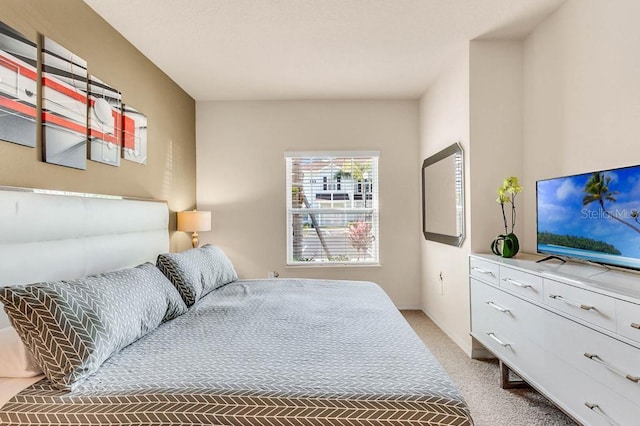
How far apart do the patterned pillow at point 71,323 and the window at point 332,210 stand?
2.86 m

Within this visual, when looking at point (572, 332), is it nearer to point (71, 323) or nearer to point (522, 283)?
point (522, 283)

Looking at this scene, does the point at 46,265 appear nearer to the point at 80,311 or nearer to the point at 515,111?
the point at 80,311

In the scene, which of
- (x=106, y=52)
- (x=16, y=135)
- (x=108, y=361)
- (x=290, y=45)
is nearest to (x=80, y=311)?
(x=108, y=361)

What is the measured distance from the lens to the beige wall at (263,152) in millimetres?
4371

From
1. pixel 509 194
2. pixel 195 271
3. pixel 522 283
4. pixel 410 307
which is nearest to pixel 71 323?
pixel 195 271

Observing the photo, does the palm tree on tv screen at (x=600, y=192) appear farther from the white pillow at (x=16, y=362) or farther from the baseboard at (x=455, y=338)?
the white pillow at (x=16, y=362)

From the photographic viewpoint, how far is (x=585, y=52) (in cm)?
229

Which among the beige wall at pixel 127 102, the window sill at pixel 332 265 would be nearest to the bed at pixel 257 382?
the beige wall at pixel 127 102

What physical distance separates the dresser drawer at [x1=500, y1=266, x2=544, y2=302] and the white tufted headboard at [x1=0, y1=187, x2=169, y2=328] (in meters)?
2.62

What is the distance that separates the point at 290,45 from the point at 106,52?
137 centimetres

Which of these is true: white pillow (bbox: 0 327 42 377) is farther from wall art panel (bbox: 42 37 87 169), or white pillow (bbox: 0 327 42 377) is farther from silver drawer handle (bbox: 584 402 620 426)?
silver drawer handle (bbox: 584 402 620 426)

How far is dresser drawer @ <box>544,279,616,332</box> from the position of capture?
1511mm

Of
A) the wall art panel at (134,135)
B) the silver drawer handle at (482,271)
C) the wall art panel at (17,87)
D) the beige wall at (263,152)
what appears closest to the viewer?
the wall art panel at (17,87)

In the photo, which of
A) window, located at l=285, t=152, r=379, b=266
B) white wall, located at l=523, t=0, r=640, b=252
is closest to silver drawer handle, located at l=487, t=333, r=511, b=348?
white wall, located at l=523, t=0, r=640, b=252
